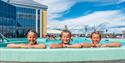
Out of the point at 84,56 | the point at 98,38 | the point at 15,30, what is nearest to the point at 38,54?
the point at 84,56

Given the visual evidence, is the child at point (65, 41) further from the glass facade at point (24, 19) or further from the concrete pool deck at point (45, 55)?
the glass facade at point (24, 19)

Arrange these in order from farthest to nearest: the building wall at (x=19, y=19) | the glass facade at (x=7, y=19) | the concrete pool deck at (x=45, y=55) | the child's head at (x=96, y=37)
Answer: the building wall at (x=19, y=19) < the glass facade at (x=7, y=19) < the child's head at (x=96, y=37) < the concrete pool deck at (x=45, y=55)

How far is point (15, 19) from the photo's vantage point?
53500 millimetres

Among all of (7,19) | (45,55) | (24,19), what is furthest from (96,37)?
(24,19)

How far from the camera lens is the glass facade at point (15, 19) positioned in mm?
45844

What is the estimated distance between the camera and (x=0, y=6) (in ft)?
145

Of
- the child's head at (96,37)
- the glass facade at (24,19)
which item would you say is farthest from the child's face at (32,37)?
the glass facade at (24,19)

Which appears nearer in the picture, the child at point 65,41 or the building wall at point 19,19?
the child at point 65,41

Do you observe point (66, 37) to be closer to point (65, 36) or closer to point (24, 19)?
point (65, 36)

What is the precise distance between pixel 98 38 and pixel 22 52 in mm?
2393

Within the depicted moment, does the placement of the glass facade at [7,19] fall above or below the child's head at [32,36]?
above

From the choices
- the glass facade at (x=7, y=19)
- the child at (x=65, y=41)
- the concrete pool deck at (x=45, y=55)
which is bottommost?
the concrete pool deck at (x=45, y=55)

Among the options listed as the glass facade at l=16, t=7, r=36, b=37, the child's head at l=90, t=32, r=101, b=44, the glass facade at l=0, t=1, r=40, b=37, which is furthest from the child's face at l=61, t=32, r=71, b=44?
the glass facade at l=16, t=7, r=36, b=37

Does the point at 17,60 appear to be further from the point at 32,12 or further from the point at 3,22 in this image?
the point at 32,12
